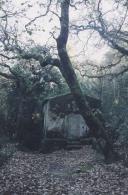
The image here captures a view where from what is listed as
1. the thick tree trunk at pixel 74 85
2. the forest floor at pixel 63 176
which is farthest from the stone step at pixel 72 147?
the thick tree trunk at pixel 74 85

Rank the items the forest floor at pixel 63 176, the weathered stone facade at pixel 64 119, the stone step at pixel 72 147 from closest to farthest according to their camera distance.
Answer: the forest floor at pixel 63 176, the stone step at pixel 72 147, the weathered stone facade at pixel 64 119

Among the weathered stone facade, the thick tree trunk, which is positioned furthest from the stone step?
the thick tree trunk

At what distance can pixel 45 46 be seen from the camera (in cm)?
2039

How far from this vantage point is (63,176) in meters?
16.7

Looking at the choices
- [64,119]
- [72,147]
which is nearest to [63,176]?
[72,147]

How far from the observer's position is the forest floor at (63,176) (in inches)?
550

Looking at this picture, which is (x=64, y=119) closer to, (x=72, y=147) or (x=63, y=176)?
(x=72, y=147)

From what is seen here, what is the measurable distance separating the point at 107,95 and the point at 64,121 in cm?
988

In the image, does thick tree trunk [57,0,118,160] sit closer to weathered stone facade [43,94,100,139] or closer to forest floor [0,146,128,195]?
forest floor [0,146,128,195]

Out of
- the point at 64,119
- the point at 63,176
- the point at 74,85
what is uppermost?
the point at 74,85

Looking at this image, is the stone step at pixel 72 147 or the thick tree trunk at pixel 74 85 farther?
Result: the stone step at pixel 72 147

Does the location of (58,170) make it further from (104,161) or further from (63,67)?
(63,67)

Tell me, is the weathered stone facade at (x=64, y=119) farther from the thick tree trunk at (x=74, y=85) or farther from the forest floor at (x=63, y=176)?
the thick tree trunk at (x=74, y=85)

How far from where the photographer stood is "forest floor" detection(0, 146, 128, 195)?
1397 cm
